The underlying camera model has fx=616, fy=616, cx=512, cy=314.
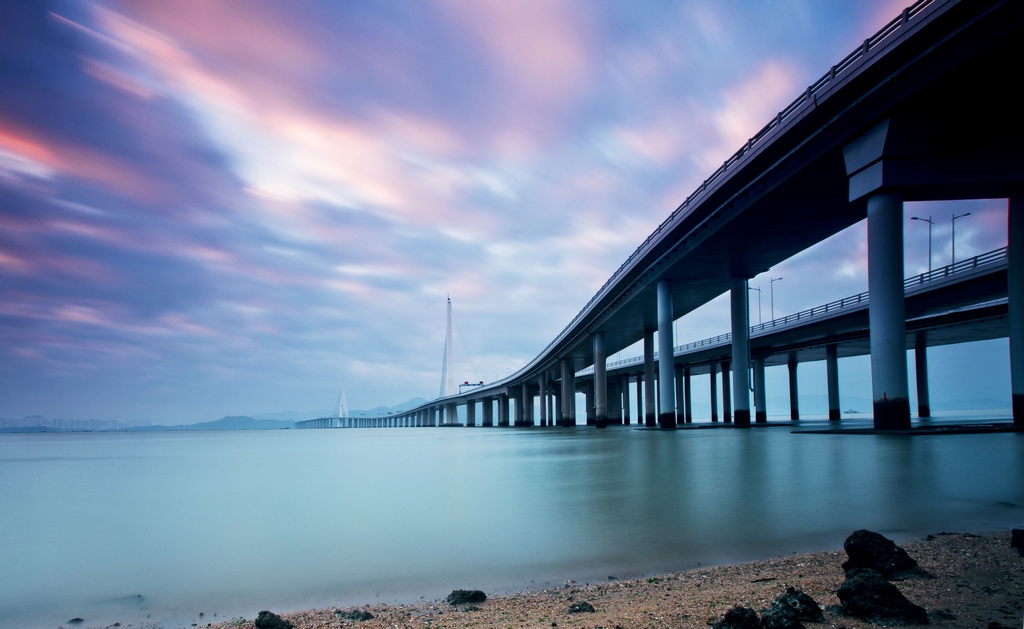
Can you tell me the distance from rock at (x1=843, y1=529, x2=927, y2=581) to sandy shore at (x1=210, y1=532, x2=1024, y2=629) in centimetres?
16

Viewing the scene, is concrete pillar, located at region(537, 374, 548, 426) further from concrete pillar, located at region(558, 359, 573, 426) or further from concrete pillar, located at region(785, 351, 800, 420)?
concrete pillar, located at region(785, 351, 800, 420)

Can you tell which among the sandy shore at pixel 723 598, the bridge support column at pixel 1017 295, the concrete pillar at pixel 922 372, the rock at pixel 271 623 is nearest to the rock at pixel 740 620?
the sandy shore at pixel 723 598

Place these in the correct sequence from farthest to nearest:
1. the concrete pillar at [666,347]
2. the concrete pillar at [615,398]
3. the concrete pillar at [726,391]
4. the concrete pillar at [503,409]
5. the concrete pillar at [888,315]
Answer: the concrete pillar at [503,409]
the concrete pillar at [615,398]
the concrete pillar at [726,391]
the concrete pillar at [666,347]
the concrete pillar at [888,315]

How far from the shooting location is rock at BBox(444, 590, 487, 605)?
251 inches

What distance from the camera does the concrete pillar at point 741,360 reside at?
184ft

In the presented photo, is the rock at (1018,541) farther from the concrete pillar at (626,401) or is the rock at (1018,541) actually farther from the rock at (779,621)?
the concrete pillar at (626,401)

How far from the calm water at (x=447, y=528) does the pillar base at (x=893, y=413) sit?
7222 mm

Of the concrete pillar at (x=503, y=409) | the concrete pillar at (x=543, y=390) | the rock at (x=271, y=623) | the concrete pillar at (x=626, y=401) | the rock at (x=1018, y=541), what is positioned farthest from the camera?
the concrete pillar at (x=503, y=409)

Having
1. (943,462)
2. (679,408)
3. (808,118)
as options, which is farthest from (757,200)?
(679,408)

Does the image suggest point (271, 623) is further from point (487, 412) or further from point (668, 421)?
point (487, 412)

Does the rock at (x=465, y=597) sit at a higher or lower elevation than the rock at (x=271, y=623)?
lower

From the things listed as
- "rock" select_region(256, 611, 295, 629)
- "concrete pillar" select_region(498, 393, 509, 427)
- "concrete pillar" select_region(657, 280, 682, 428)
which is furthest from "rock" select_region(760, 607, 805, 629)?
"concrete pillar" select_region(498, 393, 509, 427)

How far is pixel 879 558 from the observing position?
6.28 m

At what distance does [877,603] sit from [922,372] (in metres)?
102
